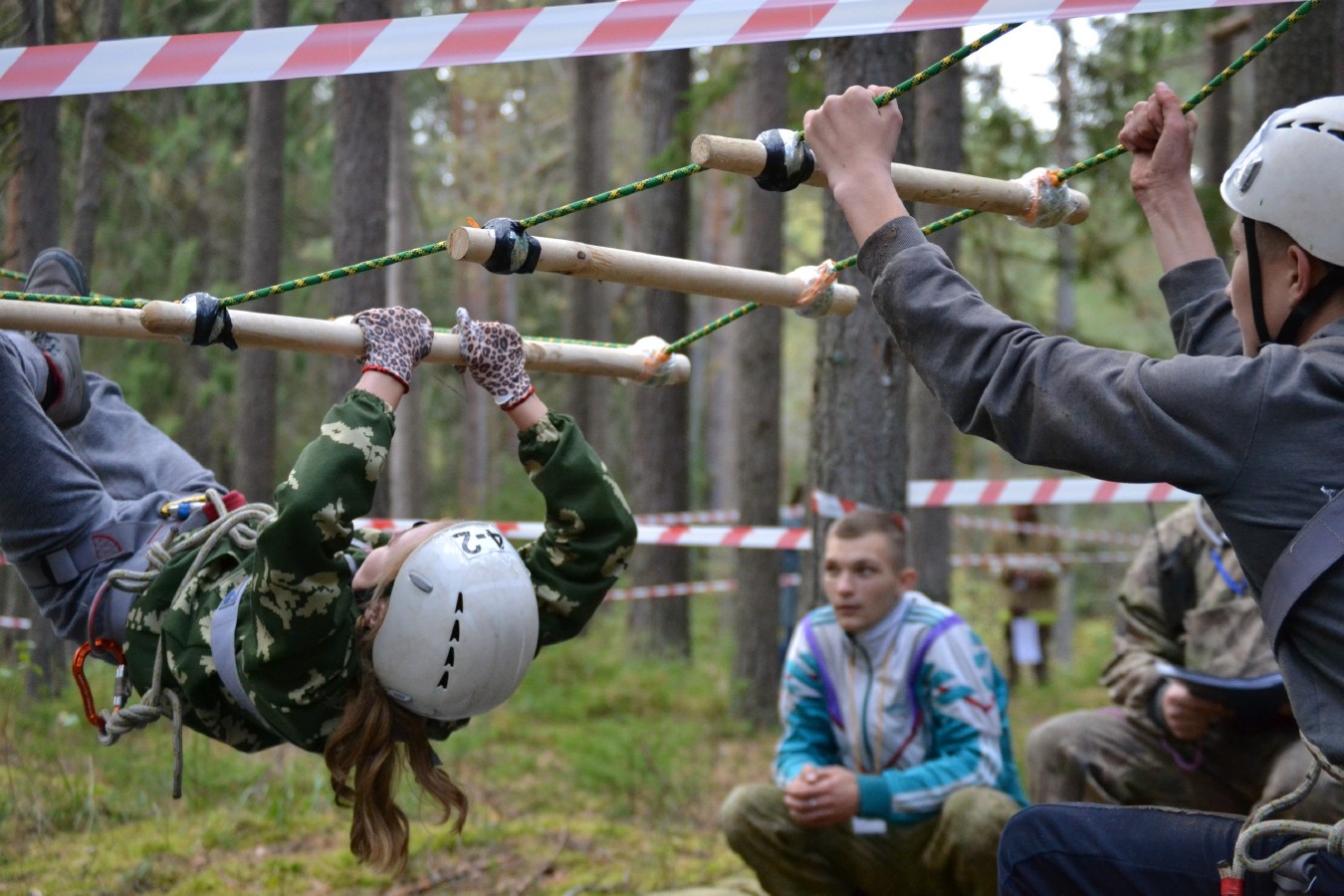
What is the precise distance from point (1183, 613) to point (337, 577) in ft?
12.6

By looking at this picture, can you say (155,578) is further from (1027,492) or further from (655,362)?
(1027,492)

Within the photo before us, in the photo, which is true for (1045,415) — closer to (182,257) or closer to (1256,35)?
(1256,35)

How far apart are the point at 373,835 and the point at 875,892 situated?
7.58ft

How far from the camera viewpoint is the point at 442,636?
3.61 meters

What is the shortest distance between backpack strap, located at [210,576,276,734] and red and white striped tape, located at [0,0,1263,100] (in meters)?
1.37

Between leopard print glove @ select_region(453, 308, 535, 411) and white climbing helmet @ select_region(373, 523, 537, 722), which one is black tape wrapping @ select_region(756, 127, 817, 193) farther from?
white climbing helmet @ select_region(373, 523, 537, 722)

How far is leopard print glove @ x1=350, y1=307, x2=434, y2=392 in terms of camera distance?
349cm

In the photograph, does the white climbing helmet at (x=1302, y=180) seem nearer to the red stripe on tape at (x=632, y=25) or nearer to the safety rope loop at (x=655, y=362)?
the red stripe on tape at (x=632, y=25)

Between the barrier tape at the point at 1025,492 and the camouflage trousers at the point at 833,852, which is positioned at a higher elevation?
the barrier tape at the point at 1025,492

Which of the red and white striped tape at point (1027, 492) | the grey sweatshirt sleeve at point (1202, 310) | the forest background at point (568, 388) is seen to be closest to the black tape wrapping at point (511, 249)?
the forest background at point (568, 388)

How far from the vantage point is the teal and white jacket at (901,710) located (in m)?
5.05

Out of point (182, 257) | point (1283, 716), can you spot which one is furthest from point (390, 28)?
point (182, 257)

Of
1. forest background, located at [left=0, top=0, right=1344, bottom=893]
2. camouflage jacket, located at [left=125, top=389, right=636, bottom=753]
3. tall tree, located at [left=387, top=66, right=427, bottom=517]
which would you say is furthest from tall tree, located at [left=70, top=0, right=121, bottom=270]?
tall tree, located at [left=387, top=66, right=427, bottom=517]

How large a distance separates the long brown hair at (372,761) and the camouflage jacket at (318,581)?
5 cm
